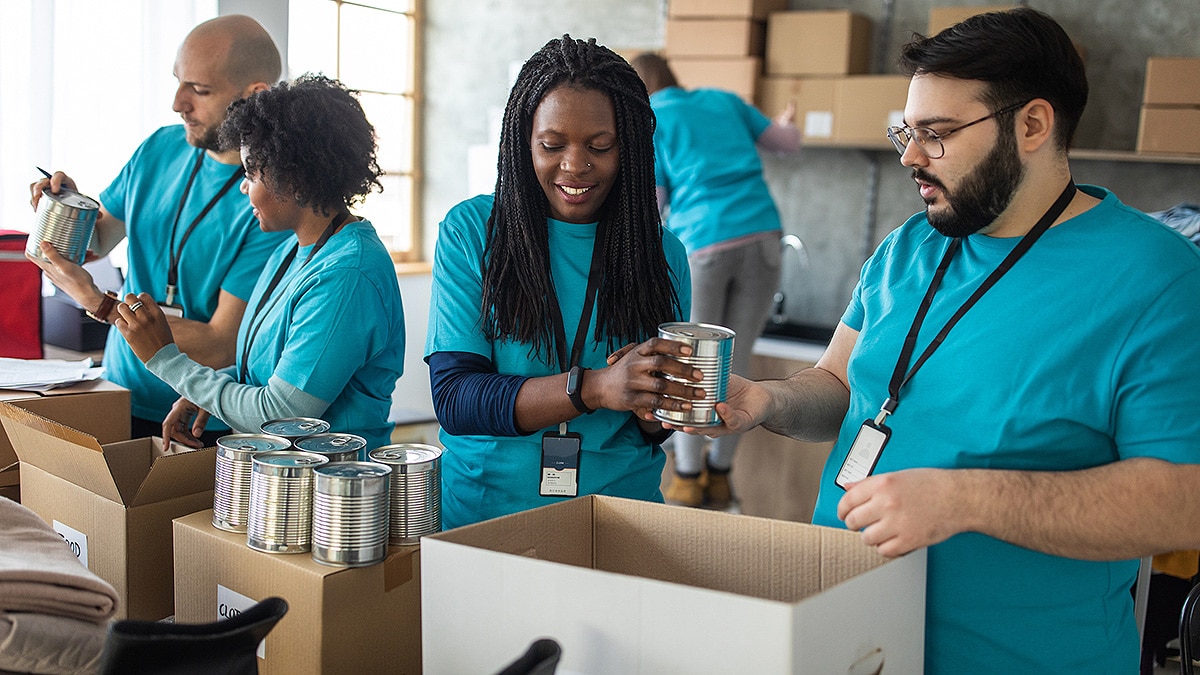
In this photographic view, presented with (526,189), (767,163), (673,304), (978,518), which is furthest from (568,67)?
(767,163)

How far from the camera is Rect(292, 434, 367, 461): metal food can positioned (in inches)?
52.0

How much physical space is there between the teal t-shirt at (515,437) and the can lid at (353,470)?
0.34 meters

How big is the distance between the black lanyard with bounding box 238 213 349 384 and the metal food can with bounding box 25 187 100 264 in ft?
1.70

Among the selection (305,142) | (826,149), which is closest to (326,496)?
(305,142)

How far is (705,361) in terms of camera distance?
4.04 feet

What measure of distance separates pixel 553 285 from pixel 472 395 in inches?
8.5

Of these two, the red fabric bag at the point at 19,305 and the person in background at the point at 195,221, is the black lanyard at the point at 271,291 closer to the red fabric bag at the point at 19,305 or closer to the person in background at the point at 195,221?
the person in background at the point at 195,221

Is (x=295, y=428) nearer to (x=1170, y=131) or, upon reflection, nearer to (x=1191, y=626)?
(x=1191, y=626)

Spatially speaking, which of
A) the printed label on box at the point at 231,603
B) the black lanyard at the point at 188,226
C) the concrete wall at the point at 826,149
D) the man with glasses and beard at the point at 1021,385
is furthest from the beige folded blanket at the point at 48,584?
the concrete wall at the point at 826,149

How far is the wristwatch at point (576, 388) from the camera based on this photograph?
1.43m

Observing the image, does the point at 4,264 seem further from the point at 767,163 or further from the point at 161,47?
the point at 767,163

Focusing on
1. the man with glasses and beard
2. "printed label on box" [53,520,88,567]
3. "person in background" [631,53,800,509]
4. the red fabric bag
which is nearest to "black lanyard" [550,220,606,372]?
the man with glasses and beard

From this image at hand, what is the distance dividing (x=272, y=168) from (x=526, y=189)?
0.56m

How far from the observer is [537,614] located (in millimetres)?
981
